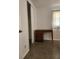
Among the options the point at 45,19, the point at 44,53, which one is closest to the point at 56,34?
the point at 45,19

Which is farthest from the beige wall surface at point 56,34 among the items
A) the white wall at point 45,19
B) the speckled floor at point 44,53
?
the speckled floor at point 44,53

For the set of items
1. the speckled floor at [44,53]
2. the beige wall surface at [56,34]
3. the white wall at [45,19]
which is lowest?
the speckled floor at [44,53]

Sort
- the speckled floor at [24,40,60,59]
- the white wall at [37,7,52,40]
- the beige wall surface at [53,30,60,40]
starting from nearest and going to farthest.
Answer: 1. the speckled floor at [24,40,60,59]
2. the beige wall surface at [53,30,60,40]
3. the white wall at [37,7,52,40]

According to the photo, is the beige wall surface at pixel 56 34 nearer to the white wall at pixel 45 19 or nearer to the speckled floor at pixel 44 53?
the white wall at pixel 45 19

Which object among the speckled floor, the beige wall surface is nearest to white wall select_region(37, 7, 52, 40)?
the beige wall surface

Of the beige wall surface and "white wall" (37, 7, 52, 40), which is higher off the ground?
"white wall" (37, 7, 52, 40)

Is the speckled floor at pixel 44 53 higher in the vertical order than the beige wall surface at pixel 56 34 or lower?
lower

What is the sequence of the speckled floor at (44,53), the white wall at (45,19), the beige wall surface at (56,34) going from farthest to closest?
the white wall at (45,19)
the beige wall surface at (56,34)
the speckled floor at (44,53)

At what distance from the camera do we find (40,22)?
326 inches

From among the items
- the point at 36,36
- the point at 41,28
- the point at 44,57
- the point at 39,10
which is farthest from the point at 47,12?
the point at 44,57

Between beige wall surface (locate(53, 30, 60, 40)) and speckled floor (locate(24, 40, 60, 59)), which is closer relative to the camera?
speckled floor (locate(24, 40, 60, 59))

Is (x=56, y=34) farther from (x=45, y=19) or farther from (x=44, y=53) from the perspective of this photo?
(x=44, y=53)

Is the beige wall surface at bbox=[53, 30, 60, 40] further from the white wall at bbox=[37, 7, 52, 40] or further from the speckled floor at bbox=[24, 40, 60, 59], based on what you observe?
the speckled floor at bbox=[24, 40, 60, 59]
